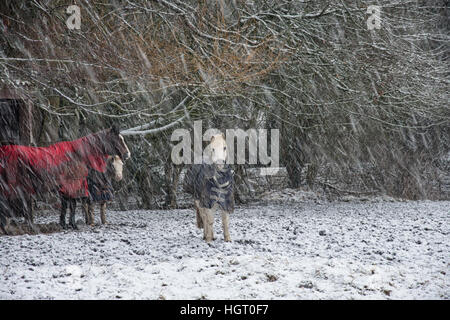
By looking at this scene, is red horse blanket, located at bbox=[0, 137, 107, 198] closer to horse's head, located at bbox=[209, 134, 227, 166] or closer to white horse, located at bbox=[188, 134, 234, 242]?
white horse, located at bbox=[188, 134, 234, 242]

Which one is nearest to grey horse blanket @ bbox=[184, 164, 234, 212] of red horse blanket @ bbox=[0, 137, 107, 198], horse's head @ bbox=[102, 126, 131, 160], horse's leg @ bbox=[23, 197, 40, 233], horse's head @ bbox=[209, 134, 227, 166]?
horse's head @ bbox=[209, 134, 227, 166]

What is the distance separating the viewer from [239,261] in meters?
6.73

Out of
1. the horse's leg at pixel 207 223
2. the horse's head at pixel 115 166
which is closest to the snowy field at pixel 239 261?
the horse's leg at pixel 207 223

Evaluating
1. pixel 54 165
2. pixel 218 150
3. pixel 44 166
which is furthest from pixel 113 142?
pixel 218 150

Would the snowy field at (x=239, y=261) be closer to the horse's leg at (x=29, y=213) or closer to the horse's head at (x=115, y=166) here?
the horse's leg at (x=29, y=213)

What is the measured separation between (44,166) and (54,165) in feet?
0.61

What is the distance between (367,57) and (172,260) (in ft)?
28.4

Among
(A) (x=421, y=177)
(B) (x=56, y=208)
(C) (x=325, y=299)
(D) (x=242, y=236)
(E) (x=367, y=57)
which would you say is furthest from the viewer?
(A) (x=421, y=177)

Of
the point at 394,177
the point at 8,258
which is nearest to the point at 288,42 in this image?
the point at 394,177

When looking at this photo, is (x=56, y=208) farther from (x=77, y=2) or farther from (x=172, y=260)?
(x=172, y=260)

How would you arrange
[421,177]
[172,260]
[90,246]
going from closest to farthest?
[172,260], [90,246], [421,177]

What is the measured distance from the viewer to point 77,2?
32.3 feet

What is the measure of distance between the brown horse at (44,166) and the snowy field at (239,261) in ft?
2.75

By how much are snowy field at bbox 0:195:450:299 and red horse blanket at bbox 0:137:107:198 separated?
0.96 meters
